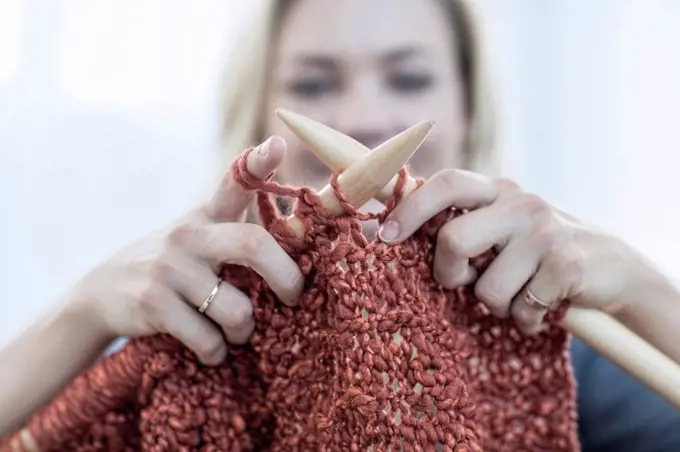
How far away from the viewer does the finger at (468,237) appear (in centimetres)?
40

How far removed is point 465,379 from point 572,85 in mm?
1054

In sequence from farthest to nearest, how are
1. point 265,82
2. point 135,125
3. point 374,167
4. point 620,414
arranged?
1. point 135,125
2. point 265,82
3. point 620,414
4. point 374,167

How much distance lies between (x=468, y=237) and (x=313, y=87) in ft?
1.29

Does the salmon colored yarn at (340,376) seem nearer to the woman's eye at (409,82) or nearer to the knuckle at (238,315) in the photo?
the knuckle at (238,315)

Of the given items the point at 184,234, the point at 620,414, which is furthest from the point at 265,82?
the point at 620,414

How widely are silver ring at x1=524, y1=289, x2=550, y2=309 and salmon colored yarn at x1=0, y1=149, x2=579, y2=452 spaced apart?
0.01 metres

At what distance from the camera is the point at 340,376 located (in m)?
0.40

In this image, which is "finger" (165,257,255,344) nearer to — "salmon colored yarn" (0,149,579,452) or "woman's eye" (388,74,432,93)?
"salmon colored yarn" (0,149,579,452)

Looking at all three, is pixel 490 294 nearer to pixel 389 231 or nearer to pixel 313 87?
pixel 389 231

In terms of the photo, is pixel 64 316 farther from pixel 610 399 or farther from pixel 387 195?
pixel 610 399

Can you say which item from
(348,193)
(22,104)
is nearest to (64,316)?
(348,193)

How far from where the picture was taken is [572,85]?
1.34m

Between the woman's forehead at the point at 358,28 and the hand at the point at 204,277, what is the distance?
0.35 meters

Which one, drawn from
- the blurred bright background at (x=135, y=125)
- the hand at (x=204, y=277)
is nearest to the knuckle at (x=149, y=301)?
the hand at (x=204, y=277)
